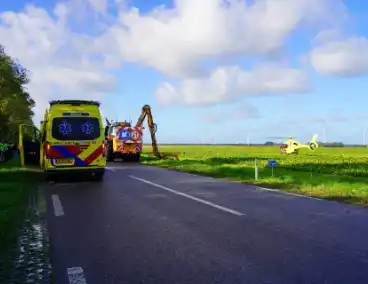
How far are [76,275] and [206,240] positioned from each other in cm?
237

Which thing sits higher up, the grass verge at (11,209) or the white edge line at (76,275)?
the grass verge at (11,209)

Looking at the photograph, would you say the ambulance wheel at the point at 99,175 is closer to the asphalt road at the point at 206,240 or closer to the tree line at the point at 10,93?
the asphalt road at the point at 206,240

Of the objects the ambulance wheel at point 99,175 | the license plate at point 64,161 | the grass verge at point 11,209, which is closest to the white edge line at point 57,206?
the grass verge at point 11,209

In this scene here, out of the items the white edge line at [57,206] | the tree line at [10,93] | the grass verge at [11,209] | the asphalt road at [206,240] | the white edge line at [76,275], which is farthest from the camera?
the tree line at [10,93]

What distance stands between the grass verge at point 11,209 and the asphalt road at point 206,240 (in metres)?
0.61

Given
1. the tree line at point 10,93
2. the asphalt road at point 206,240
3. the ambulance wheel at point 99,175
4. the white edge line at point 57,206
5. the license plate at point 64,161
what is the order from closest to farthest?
the asphalt road at point 206,240, the white edge line at point 57,206, the license plate at point 64,161, the ambulance wheel at point 99,175, the tree line at point 10,93

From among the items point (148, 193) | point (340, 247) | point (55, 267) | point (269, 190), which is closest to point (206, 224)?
point (340, 247)

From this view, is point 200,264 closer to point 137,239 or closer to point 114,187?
point 137,239

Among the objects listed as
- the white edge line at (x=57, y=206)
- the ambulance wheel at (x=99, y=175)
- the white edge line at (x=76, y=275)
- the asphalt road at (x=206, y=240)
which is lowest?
the white edge line at (x=76, y=275)

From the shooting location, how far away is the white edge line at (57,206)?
32.4 feet

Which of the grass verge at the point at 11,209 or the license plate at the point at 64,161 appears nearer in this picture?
the grass verge at the point at 11,209

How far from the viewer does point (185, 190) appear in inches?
562

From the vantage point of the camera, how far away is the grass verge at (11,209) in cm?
656

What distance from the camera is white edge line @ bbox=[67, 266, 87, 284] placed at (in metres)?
5.12
